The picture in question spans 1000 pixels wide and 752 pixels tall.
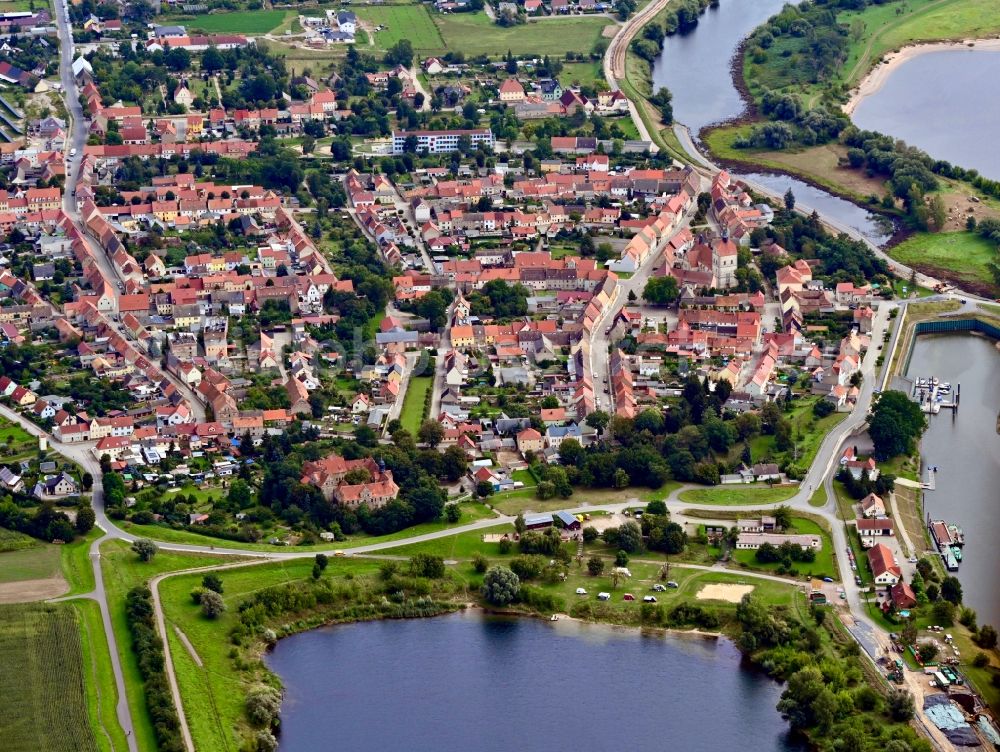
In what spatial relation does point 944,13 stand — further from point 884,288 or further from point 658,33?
point 884,288

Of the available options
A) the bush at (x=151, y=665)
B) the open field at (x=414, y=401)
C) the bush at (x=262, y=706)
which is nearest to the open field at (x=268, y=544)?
the bush at (x=151, y=665)

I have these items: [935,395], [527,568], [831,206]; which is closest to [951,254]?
[831,206]

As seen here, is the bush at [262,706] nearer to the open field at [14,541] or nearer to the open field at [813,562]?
the open field at [14,541]

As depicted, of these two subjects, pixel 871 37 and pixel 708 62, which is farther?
pixel 708 62

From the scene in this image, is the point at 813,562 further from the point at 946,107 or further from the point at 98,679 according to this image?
the point at 946,107

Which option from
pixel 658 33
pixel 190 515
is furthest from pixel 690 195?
pixel 190 515
